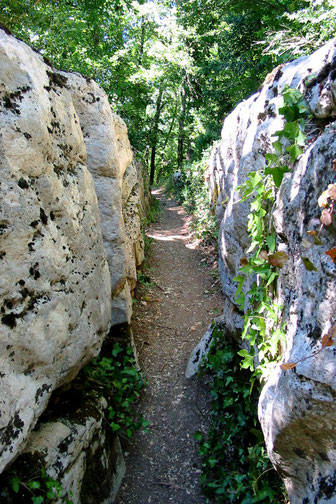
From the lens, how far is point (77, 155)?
140 inches

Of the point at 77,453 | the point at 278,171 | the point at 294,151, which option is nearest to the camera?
the point at 294,151

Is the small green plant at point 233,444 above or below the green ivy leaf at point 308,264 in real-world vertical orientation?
below

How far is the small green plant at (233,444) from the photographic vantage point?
308 cm

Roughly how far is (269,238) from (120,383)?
8.94ft

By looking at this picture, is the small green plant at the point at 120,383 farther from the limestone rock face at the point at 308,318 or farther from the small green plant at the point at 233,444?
the limestone rock face at the point at 308,318

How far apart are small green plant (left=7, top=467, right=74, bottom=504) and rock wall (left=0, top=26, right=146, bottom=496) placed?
0.24 metres

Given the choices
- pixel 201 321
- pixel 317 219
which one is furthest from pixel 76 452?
pixel 201 321

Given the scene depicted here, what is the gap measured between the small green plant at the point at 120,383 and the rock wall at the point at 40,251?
1.94ft

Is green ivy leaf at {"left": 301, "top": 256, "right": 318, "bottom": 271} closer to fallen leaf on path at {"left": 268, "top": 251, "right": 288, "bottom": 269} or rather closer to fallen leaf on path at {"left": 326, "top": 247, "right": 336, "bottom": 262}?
fallen leaf on path at {"left": 326, "top": 247, "right": 336, "bottom": 262}

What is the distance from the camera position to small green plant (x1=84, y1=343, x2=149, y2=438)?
4008mm

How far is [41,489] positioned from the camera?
2.58 metres

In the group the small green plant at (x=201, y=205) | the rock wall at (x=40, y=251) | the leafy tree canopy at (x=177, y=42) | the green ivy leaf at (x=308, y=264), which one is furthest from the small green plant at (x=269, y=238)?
the small green plant at (x=201, y=205)

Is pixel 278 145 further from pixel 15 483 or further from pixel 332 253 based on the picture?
pixel 15 483

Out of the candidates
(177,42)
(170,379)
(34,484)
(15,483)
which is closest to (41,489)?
(34,484)
